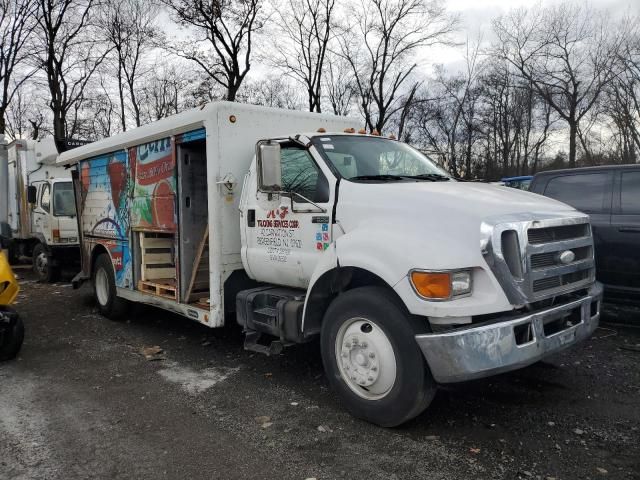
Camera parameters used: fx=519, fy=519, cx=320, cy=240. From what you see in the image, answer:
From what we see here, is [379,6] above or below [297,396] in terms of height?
above

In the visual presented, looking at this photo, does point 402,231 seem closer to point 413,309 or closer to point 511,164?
point 413,309

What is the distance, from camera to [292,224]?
4730 millimetres

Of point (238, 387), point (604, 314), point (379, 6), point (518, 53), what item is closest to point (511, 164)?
point (518, 53)

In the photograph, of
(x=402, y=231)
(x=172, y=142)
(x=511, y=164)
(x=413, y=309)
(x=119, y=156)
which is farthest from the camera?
(x=511, y=164)

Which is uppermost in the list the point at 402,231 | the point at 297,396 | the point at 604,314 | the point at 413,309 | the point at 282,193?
Result: the point at 282,193

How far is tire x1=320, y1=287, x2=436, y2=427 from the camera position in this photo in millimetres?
3582

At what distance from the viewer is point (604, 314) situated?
604cm

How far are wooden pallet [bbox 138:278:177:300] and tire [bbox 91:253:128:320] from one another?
96 cm

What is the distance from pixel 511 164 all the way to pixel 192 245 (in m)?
40.0

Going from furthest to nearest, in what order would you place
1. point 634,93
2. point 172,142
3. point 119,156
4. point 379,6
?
point 634,93 → point 379,6 → point 119,156 → point 172,142

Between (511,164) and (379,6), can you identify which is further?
(511,164)

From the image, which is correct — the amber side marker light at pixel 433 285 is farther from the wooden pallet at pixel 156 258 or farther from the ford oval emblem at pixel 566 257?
the wooden pallet at pixel 156 258

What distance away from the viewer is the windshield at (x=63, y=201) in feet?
40.1

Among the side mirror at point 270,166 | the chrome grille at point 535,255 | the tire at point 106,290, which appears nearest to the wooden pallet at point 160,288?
the tire at point 106,290
